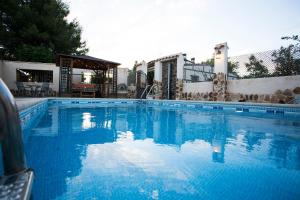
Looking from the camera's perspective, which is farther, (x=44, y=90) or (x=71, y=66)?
(x=44, y=90)

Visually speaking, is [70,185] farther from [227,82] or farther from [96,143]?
[227,82]

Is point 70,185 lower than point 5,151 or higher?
lower

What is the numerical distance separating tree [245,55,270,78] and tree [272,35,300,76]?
1.75ft

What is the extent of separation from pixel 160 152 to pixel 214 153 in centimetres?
77

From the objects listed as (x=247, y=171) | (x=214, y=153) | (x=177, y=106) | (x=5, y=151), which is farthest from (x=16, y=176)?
(x=177, y=106)

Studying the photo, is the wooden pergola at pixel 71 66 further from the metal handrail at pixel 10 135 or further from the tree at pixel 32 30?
the metal handrail at pixel 10 135

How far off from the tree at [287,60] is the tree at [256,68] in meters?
Result: 0.53

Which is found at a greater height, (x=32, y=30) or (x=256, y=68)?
(x=32, y=30)

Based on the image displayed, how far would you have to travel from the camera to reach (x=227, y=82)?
Answer: 12.2 meters

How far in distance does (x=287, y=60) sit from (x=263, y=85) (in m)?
1.58

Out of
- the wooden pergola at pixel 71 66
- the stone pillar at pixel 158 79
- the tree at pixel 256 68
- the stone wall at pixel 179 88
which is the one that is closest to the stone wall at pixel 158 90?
the stone pillar at pixel 158 79

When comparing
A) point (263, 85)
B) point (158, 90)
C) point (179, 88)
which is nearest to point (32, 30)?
point (158, 90)

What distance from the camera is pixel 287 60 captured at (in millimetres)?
10227

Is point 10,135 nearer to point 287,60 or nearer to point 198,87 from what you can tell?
point 287,60
